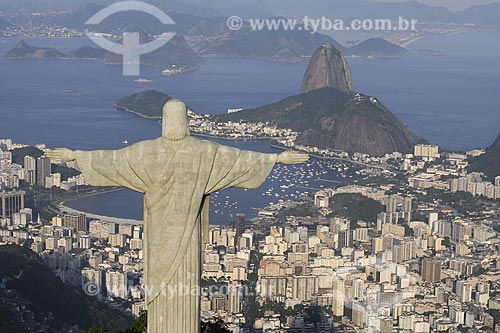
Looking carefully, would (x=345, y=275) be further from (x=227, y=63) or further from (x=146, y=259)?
(x=227, y=63)

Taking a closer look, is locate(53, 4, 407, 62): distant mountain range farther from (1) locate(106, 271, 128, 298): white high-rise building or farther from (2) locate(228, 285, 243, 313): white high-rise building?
(2) locate(228, 285, 243, 313): white high-rise building

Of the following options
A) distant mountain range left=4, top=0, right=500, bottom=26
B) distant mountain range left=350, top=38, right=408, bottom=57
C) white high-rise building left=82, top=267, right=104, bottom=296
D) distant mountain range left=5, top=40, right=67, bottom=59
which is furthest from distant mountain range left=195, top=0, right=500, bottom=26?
white high-rise building left=82, top=267, right=104, bottom=296

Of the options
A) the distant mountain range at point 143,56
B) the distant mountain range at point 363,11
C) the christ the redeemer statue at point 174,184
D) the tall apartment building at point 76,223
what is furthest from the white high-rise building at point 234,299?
the distant mountain range at point 363,11

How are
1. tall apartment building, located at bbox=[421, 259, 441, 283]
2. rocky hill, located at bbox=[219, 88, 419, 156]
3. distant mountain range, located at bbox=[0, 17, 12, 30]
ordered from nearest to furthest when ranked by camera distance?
tall apartment building, located at bbox=[421, 259, 441, 283] < rocky hill, located at bbox=[219, 88, 419, 156] < distant mountain range, located at bbox=[0, 17, 12, 30]

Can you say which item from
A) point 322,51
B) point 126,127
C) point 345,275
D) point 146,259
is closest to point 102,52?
point 322,51

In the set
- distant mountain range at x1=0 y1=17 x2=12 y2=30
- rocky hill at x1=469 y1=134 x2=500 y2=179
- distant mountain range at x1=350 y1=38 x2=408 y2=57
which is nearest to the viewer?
rocky hill at x1=469 y1=134 x2=500 y2=179

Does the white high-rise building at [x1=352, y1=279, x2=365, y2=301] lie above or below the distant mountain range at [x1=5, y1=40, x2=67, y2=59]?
below

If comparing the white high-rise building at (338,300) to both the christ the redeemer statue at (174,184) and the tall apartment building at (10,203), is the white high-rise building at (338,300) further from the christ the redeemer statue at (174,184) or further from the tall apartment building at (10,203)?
the christ the redeemer statue at (174,184)
